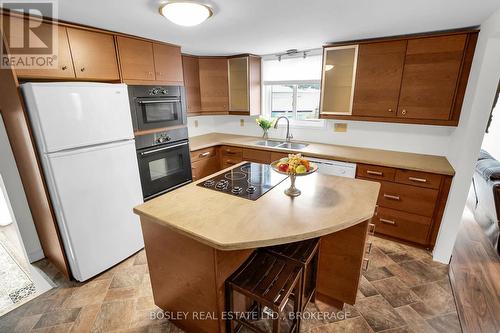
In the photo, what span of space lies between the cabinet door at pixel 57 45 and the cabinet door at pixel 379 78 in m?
2.74

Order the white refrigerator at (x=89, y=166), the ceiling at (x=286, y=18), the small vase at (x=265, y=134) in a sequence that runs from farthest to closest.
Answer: the small vase at (x=265, y=134) < the white refrigerator at (x=89, y=166) < the ceiling at (x=286, y=18)

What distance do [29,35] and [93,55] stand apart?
418 millimetres

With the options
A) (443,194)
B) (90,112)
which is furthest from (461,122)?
(90,112)

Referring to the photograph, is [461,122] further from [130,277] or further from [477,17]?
[130,277]

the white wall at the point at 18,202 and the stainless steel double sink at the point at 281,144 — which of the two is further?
the stainless steel double sink at the point at 281,144

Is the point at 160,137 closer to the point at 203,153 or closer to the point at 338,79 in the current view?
the point at 203,153

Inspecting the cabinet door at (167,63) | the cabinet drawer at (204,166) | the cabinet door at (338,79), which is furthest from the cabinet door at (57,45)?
the cabinet door at (338,79)

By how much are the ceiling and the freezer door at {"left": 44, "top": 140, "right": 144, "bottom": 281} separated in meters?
1.01

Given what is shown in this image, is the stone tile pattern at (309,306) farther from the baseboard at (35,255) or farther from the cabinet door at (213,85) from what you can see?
the cabinet door at (213,85)

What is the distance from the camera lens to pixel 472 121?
73.6 inches

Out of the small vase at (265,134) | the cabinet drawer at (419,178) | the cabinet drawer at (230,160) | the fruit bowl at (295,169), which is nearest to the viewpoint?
the fruit bowl at (295,169)

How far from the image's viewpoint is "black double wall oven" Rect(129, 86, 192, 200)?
91.2 inches

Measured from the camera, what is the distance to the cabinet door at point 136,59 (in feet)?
7.22

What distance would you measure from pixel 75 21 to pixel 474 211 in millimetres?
5156
